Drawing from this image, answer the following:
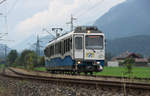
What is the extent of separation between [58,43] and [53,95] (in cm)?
1558

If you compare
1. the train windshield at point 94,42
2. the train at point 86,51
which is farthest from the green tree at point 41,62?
the train windshield at point 94,42

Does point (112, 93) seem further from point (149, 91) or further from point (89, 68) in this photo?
point (89, 68)

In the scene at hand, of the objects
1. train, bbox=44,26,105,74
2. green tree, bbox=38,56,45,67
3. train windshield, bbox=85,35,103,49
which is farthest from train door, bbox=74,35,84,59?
green tree, bbox=38,56,45,67

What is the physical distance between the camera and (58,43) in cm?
2512

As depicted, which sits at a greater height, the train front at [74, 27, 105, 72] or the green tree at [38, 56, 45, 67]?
the train front at [74, 27, 105, 72]

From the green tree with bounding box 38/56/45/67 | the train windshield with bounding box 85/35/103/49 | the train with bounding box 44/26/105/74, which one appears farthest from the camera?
the green tree with bounding box 38/56/45/67

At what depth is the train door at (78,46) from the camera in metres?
20.4

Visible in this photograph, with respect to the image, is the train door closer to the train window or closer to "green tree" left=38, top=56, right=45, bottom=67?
the train window

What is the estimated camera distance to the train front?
20.3 meters

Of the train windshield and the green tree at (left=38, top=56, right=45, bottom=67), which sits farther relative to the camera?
the green tree at (left=38, top=56, right=45, bottom=67)

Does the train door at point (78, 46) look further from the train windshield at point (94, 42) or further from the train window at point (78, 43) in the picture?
the train windshield at point (94, 42)

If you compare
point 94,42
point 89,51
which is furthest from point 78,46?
point 94,42

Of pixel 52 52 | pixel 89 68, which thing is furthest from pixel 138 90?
pixel 52 52

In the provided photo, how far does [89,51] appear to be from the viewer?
66.7 ft
